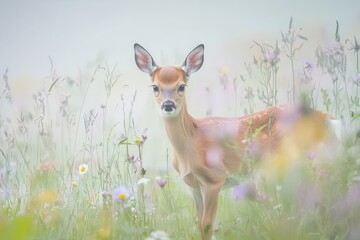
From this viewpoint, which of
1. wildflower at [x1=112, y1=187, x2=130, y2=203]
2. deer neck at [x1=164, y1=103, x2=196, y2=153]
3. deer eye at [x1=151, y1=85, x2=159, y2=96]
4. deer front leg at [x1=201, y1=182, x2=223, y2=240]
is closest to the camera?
wildflower at [x1=112, y1=187, x2=130, y2=203]

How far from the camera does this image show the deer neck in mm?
2756

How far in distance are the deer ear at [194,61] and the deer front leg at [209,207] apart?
0.56 m

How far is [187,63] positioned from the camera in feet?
8.95

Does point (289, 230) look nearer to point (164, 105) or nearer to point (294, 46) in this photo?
point (164, 105)

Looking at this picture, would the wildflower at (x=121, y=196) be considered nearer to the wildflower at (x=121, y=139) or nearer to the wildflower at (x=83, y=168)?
the wildflower at (x=121, y=139)

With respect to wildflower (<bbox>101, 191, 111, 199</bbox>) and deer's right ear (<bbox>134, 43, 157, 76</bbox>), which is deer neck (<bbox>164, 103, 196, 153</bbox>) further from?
wildflower (<bbox>101, 191, 111, 199</bbox>)

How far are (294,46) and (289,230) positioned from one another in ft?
3.66

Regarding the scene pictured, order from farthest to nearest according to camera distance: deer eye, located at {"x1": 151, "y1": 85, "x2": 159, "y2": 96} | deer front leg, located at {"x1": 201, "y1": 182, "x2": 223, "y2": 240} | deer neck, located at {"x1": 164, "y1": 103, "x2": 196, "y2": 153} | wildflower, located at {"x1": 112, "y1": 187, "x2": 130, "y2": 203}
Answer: deer neck, located at {"x1": 164, "y1": 103, "x2": 196, "y2": 153}, deer eye, located at {"x1": 151, "y1": 85, "x2": 159, "y2": 96}, deer front leg, located at {"x1": 201, "y1": 182, "x2": 223, "y2": 240}, wildflower, located at {"x1": 112, "y1": 187, "x2": 130, "y2": 203}

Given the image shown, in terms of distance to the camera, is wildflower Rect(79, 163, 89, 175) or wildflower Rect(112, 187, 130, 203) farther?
wildflower Rect(79, 163, 89, 175)

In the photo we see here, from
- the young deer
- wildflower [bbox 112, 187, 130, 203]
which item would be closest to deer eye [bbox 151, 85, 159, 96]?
the young deer

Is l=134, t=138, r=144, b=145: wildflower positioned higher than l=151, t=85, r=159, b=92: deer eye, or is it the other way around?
l=151, t=85, r=159, b=92: deer eye

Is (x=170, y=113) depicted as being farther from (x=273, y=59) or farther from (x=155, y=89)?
(x=273, y=59)

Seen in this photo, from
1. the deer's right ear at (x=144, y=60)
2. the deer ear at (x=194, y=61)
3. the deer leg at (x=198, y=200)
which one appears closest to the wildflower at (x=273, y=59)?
the deer ear at (x=194, y=61)

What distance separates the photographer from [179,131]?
2.77 meters
